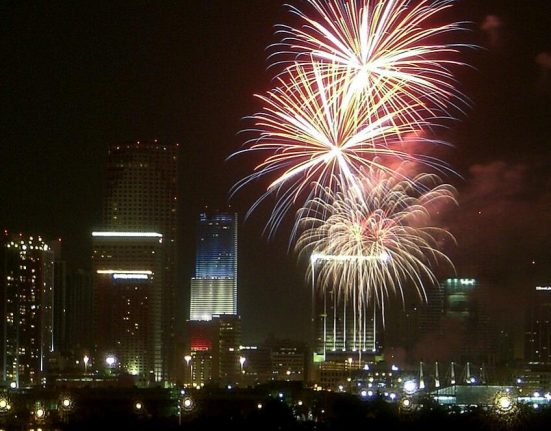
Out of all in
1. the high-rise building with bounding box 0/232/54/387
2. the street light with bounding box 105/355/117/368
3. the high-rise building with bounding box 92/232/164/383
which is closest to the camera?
the high-rise building with bounding box 0/232/54/387

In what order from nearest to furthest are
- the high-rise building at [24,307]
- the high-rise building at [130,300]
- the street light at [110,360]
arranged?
the high-rise building at [24,307]
the street light at [110,360]
the high-rise building at [130,300]

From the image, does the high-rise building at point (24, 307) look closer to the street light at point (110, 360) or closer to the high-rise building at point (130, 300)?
the street light at point (110, 360)

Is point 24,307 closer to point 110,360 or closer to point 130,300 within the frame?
point 110,360

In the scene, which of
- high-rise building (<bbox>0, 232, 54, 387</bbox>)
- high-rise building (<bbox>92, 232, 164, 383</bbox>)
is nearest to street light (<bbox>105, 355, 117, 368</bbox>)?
high-rise building (<bbox>92, 232, 164, 383</bbox>)

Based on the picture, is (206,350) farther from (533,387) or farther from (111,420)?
(111,420)

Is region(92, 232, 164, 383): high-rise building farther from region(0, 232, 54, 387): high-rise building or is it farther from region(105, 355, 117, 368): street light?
region(0, 232, 54, 387): high-rise building

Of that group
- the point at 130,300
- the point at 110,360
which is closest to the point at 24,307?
the point at 110,360

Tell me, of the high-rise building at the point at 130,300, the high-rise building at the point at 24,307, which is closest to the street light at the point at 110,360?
the high-rise building at the point at 130,300

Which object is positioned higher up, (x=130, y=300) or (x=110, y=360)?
(x=130, y=300)
